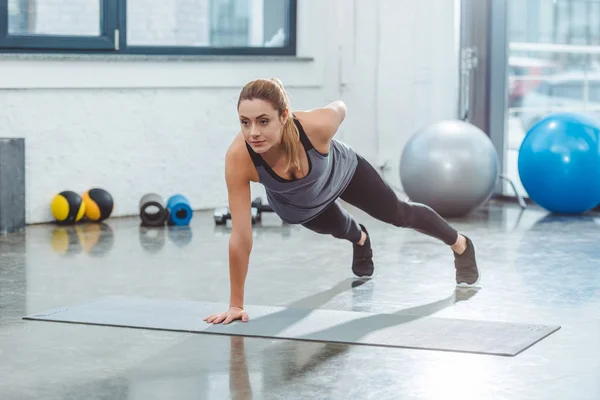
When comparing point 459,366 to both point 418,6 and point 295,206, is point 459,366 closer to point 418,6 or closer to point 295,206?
point 295,206

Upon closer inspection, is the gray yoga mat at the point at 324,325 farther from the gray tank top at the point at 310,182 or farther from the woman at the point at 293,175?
the gray tank top at the point at 310,182

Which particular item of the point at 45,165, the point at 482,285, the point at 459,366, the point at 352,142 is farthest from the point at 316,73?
the point at 459,366

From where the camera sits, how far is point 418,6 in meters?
6.45

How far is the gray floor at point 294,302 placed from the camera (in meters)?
2.46

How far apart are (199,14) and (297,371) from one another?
399cm

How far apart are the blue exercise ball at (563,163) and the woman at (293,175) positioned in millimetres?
2177

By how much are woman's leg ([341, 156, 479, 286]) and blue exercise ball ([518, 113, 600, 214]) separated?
6.59ft

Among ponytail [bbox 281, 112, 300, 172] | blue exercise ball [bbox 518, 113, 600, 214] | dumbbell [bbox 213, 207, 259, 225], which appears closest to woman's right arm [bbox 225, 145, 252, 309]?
ponytail [bbox 281, 112, 300, 172]

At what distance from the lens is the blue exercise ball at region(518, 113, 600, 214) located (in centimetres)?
555

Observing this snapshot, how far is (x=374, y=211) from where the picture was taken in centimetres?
350

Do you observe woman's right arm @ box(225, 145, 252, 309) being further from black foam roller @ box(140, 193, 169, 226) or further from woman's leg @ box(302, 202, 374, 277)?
black foam roller @ box(140, 193, 169, 226)

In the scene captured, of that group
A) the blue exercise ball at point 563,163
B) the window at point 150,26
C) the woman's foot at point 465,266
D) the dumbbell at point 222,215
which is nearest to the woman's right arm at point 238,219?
the woman's foot at point 465,266

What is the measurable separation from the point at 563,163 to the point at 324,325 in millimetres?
2925

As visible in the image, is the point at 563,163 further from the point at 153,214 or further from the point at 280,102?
the point at 280,102
